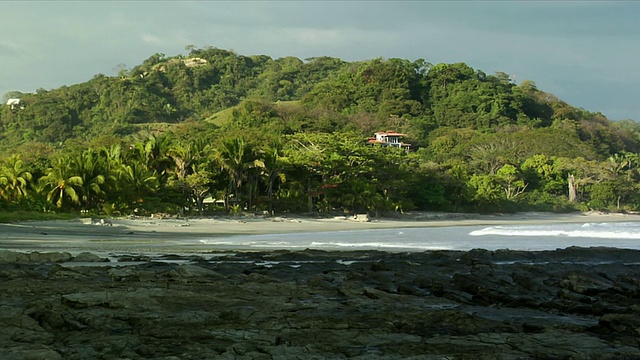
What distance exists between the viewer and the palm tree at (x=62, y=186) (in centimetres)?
3397

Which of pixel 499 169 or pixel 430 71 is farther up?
pixel 430 71

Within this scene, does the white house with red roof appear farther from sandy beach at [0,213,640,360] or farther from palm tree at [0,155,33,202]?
sandy beach at [0,213,640,360]

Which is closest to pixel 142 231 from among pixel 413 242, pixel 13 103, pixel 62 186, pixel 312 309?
pixel 62 186

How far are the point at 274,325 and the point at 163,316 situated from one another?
4.41 feet

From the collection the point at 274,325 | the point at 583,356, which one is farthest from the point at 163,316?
the point at 583,356

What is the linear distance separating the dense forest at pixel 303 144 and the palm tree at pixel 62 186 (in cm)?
8

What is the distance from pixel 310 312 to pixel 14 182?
31939 millimetres

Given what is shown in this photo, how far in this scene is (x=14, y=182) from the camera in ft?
117

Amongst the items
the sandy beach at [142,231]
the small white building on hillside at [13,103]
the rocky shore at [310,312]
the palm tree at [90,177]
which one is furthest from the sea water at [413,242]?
the small white building on hillside at [13,103]

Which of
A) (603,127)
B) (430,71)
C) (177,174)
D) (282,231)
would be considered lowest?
(282,231)

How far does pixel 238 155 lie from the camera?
42062 millimetres

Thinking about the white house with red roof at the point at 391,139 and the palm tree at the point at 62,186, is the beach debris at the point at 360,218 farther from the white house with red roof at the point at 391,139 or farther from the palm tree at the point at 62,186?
the white house with red roof at the point at 391,139

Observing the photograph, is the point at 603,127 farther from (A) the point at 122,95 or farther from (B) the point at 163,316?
(B) the point at 163,316

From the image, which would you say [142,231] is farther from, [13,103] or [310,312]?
[13,103]
